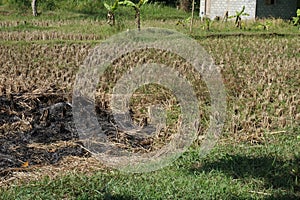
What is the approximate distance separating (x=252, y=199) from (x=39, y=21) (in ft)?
37.4

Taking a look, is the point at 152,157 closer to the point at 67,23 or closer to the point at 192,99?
the point at 192,99

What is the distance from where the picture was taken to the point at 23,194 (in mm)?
3418

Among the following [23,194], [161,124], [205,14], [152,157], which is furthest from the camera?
[205,14]

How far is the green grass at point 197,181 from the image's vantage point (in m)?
3.46

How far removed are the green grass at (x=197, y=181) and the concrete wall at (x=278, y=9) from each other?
13.0m

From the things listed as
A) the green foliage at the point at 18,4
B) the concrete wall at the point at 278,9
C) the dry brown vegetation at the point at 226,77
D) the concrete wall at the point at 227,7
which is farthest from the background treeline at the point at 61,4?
the dry brown vegetation at the point at 226,77

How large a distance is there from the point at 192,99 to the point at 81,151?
1.84 m

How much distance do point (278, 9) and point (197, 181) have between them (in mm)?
14589

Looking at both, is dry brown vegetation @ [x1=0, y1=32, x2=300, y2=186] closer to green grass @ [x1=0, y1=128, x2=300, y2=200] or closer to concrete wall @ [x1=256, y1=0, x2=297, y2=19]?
green grass @ [x1=0, y1=128, x2=300, y2=200]

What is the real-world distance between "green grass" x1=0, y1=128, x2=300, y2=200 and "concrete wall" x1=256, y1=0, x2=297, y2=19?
12998 mm

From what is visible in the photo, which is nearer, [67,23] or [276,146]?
[276,146]

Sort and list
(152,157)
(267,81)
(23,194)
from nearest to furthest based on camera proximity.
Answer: (23,194), (152,157), (267,81)

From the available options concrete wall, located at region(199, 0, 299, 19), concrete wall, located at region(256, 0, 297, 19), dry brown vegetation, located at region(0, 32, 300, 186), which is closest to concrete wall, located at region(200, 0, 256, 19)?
concrete wall, located at region(199, 0, 299, 19)

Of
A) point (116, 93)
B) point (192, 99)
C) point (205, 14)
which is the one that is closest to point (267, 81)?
point (192, 99)
